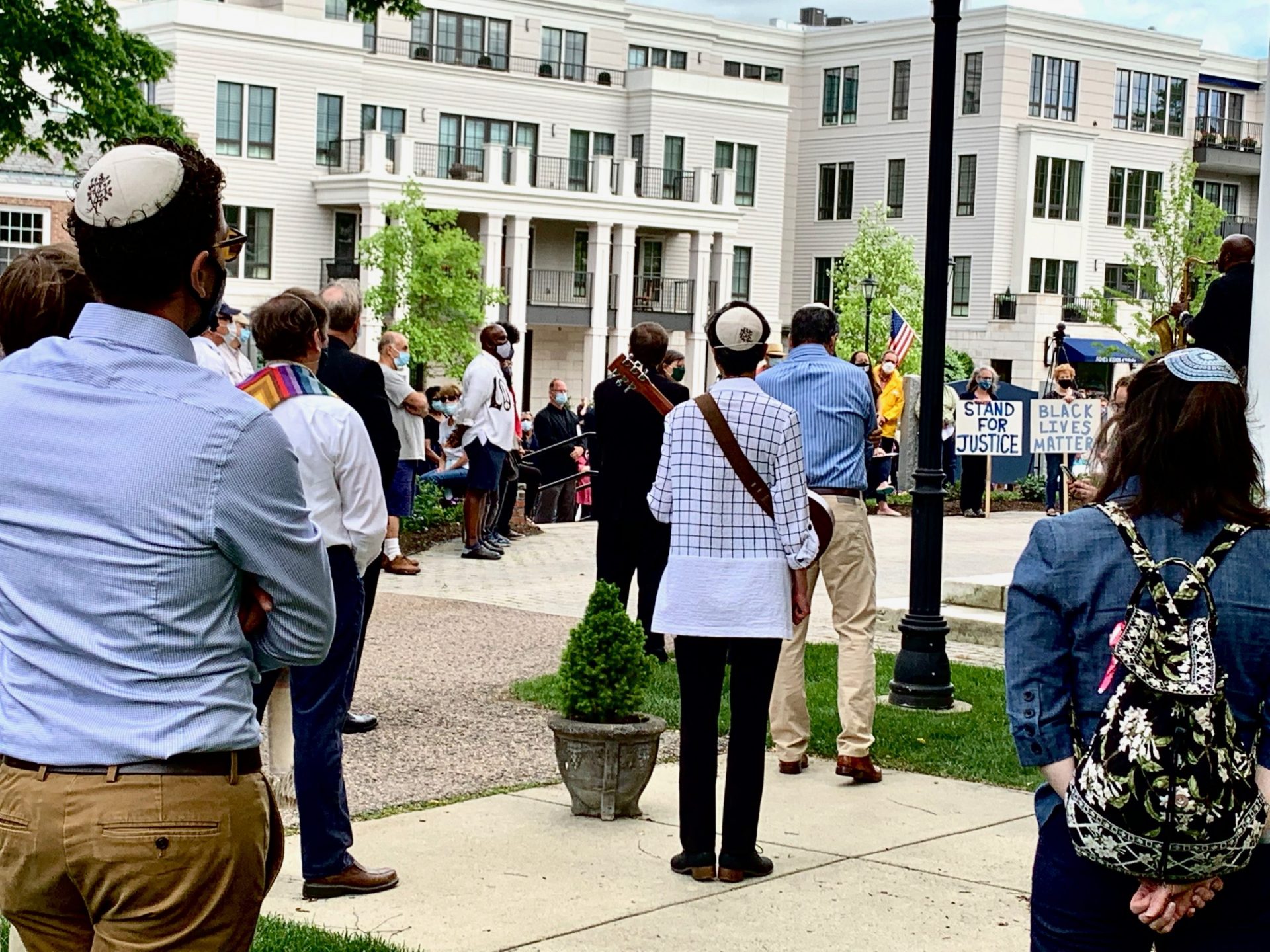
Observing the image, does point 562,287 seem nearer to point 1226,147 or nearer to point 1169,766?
point 1226,147

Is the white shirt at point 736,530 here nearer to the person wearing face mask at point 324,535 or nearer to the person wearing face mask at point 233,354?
the person wearing face mask at point 324,535

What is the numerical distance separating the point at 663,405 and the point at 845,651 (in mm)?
1638

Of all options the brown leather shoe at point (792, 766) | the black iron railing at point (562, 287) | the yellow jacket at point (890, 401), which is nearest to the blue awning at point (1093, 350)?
the black iron railing at point (562, 287)

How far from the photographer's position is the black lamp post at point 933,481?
32.4 ft

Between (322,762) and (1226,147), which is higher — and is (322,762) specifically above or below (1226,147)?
below

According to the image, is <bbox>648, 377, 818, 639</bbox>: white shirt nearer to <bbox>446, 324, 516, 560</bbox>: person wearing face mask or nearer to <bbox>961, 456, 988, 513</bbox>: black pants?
<bbox>446, 324, 516, 560</bbox>: person wearing face mask

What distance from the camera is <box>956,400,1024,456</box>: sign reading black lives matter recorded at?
71.5 ft

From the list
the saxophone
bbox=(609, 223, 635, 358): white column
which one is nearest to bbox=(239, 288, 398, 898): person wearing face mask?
the saxophone

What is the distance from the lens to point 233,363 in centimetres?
1155

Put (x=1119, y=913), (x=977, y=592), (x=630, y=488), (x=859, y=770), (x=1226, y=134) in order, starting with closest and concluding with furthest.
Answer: (x=1119, y=913) < (x=859, y=770) < (x=630, y=488) < (x=977, y=592) < (x=1226, y=134)

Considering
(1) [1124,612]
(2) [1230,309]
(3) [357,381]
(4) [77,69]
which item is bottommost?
(1) [1124,612]

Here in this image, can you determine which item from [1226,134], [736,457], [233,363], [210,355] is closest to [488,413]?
[233,363]

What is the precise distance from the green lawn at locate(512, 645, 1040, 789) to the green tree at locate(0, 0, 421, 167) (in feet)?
36.5

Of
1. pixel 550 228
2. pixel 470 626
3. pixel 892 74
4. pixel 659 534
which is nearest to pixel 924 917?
pixel 659 534
